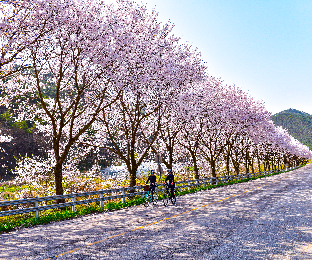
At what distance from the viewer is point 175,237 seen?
8969mm

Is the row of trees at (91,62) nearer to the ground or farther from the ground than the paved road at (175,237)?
farther from the ground

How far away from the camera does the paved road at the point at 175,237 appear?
24.1 feet

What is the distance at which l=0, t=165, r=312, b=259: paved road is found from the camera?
7.35 metres

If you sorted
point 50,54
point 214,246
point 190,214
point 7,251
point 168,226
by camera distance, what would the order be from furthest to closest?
1. point 50,54
2. point 190,214
3. point 168,226
4. point 7,251
5. point 214,246

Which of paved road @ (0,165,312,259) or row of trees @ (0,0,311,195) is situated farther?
row of trees @ (0,0,311,195)

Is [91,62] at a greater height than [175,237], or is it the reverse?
[91,62]

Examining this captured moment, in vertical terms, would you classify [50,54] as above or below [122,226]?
above

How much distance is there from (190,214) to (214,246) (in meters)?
5.74

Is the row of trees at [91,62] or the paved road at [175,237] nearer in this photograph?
the paved road at [175,237]

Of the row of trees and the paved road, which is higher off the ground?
the row of trees

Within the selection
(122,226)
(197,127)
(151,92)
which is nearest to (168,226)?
(122,226)

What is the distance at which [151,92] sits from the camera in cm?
2288

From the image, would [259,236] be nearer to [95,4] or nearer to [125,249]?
[125,249]

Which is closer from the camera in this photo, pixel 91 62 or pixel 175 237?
pixel 175 237
